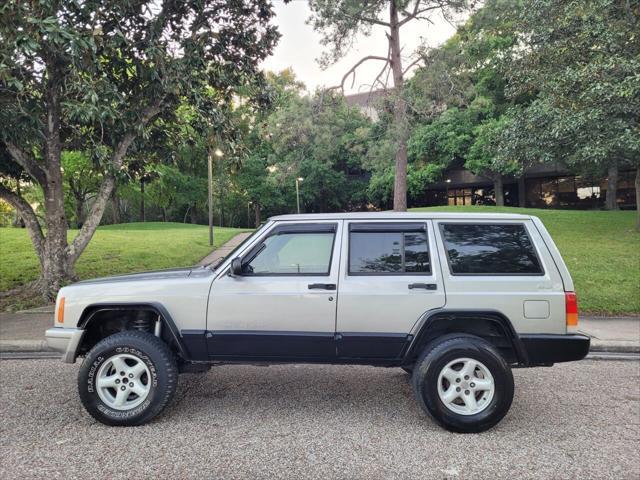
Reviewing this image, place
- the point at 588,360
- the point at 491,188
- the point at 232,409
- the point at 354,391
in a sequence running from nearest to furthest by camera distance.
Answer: the point at 232,409 < the point at 354,391 < the point at 588,360 < the point at 491,188

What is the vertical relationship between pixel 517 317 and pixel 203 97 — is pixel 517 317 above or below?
below

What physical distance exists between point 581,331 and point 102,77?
897 centimetres

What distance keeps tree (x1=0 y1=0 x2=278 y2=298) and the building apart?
2320 centimetres

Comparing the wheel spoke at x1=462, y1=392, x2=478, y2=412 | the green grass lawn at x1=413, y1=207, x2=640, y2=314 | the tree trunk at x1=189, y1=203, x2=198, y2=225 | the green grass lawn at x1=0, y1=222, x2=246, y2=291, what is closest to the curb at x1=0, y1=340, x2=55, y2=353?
the green grass lawn at x1=0, y1=222, x2=246, y2=291

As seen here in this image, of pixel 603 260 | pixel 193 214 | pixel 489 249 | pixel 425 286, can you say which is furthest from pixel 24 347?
pixel 193 214

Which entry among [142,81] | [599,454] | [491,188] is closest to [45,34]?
[142,81]

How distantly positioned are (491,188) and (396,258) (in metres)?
38.3

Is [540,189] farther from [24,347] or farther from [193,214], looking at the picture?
[24,347]

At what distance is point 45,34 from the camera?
5.90m

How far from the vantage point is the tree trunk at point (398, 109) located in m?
14.6

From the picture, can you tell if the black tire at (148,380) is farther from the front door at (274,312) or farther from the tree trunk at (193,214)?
the tree trunk at (193,214)

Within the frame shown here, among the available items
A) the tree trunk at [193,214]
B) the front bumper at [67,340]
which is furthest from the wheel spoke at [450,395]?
the tree trunk at [193,214]

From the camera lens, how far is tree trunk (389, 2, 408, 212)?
1457cm

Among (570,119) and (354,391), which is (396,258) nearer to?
(354,391)
